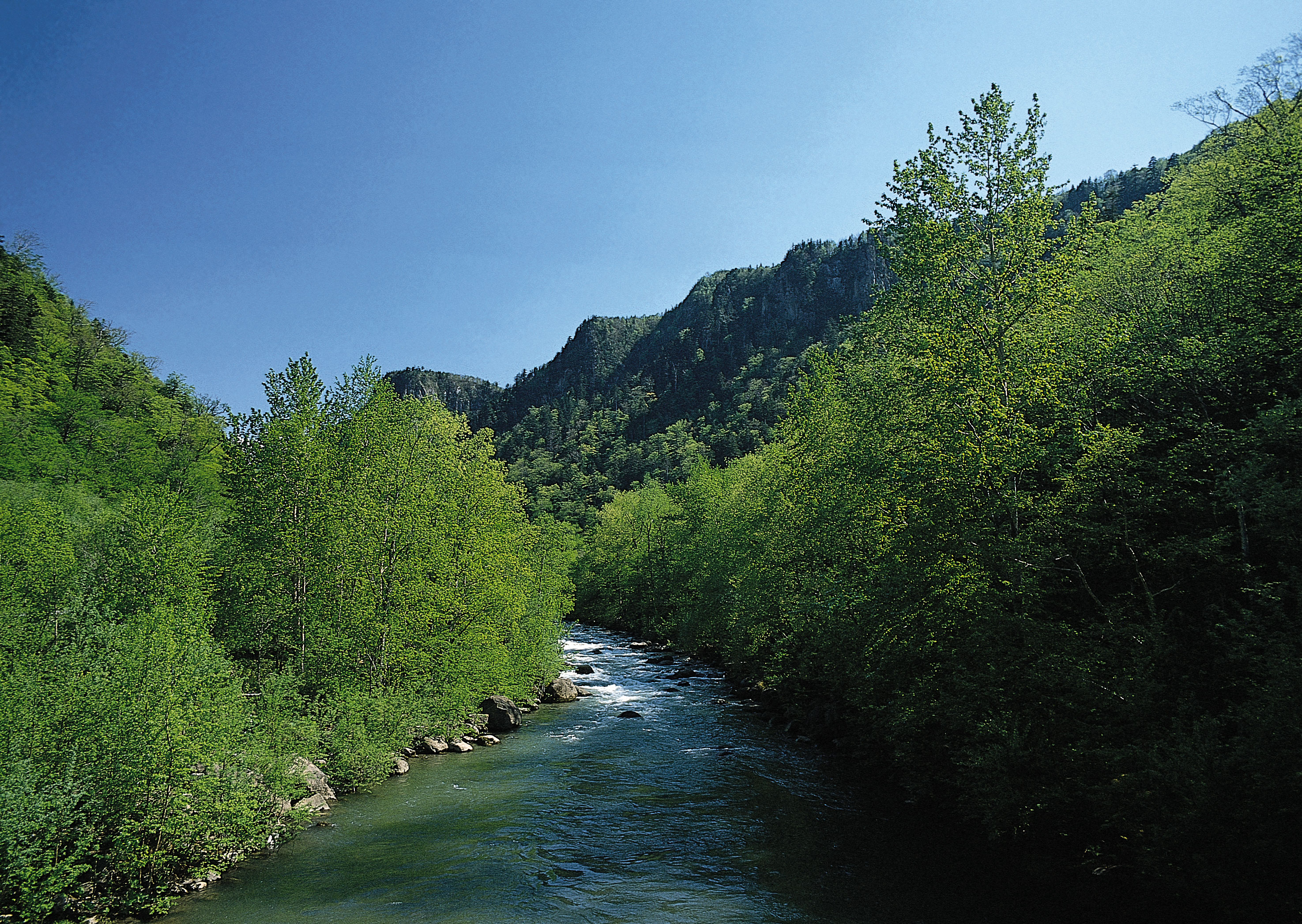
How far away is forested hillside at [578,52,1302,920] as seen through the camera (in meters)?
10.5

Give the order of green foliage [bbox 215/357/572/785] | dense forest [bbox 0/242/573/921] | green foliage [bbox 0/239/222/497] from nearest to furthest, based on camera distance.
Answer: dense forest [bbox 0/242/573/921]
green foliage [bbox 215/357/572/785]
green foliage [bbox 0/239/222/497]

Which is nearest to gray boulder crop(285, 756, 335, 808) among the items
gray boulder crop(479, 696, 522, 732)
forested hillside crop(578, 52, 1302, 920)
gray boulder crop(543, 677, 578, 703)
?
gray boulder crop(479, 696, 522, 732)

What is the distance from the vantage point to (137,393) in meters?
78.2

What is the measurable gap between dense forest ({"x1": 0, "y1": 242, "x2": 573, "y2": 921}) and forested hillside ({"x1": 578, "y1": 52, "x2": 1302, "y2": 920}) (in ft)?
54.0

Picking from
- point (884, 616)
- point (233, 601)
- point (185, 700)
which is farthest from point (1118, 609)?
point (233, 601)

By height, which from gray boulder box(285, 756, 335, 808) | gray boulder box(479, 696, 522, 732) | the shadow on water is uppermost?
gray boulder box(285, 756, 335, 808)

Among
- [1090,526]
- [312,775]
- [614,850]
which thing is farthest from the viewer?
[312,775]

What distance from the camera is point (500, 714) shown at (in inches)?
1257

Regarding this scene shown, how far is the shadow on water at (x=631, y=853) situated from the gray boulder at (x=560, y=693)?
11.5 meters

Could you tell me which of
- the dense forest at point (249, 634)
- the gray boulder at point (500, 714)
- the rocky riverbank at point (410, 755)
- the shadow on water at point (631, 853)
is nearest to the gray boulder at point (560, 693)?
the rocky riverbank at point (410, 755)

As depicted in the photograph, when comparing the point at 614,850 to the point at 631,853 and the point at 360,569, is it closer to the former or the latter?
the point at 631,853

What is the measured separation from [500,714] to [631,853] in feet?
55.1

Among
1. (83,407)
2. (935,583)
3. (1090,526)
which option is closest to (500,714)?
(935,583)

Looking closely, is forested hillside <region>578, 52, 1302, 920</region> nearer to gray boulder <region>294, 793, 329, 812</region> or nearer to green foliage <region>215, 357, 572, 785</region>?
green foliage <region>215, 357, 572, 785</region>
